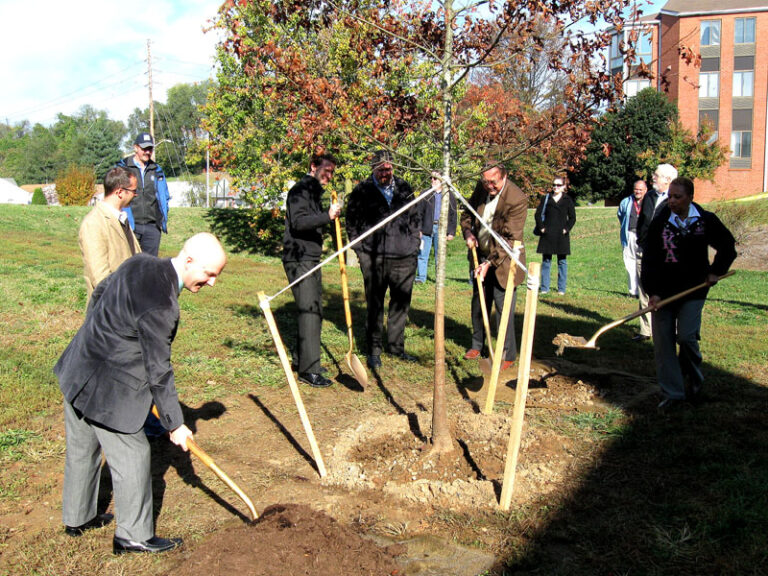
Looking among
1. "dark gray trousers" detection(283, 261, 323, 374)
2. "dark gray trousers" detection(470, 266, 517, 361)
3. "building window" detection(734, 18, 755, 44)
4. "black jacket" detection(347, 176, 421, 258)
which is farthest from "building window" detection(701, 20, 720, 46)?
"dark gray trousers" detection(283, 261, 323, 374)

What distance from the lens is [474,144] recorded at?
5117 millimetres

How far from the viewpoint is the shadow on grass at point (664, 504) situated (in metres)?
3.34

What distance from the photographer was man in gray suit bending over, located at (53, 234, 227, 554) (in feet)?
10.7

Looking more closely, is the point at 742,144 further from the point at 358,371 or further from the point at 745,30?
the point at 358,371

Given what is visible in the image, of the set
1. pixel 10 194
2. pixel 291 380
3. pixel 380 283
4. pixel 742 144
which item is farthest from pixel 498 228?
pixel 10 194

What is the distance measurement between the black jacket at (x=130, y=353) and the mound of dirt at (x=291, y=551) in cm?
66

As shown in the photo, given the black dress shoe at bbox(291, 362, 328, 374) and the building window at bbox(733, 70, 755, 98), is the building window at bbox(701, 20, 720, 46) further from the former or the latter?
the black dress shoe at bbox(291, 362, 328, 374)

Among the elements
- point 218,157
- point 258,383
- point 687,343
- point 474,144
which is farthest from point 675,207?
point 218,157

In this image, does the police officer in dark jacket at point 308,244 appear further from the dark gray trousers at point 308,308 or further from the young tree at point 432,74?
the young tree at point 432,74

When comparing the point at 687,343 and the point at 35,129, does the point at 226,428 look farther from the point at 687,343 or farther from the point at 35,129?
the point at 35,129

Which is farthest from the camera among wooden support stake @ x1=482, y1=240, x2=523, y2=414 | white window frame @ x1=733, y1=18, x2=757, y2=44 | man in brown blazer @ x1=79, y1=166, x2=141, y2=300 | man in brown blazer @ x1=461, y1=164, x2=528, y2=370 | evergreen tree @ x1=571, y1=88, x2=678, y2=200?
white window frame @ x1=733, y1=18, x2=757, y2=44

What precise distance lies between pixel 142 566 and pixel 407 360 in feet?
13.6

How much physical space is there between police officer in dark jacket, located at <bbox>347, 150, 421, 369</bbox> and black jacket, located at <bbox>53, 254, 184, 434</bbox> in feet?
11.6

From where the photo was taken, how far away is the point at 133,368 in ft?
11.0
